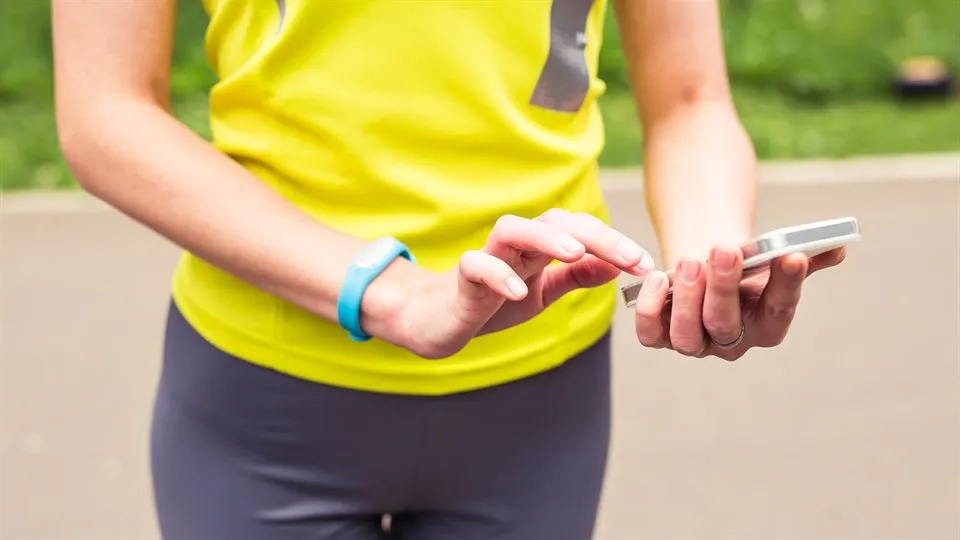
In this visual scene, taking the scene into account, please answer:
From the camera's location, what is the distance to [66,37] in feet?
2.49

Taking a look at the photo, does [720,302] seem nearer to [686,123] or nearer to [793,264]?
[793,264]

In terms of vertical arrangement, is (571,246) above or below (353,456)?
above

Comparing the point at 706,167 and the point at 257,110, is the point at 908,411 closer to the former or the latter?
the point at 706,167

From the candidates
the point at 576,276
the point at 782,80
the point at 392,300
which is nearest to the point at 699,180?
the point at 576,276

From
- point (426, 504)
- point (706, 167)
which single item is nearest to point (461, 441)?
point (426, 504)

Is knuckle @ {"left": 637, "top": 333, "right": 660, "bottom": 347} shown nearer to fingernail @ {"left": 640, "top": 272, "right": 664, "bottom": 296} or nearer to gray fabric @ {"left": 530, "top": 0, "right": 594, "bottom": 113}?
fingernail @ {"left": 640, "top": 272, "right": 664, "bottom": 296}

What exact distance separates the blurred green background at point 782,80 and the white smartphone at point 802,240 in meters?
3.13

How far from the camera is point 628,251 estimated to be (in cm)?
65

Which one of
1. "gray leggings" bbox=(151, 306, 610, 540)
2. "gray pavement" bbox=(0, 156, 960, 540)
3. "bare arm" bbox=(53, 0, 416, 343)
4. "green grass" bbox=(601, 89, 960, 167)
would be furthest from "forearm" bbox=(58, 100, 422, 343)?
"green grass" bbox=(601, 89, 960, 167)

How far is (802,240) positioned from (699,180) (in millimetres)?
261

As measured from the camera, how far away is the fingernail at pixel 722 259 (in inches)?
25.1

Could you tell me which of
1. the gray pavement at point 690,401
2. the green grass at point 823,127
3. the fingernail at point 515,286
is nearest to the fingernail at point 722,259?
the fingernail at point 515,286

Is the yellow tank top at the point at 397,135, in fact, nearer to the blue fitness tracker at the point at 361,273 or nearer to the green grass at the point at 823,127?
the blue fitness tracker at the point at 361,273

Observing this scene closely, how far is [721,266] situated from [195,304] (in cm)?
43
